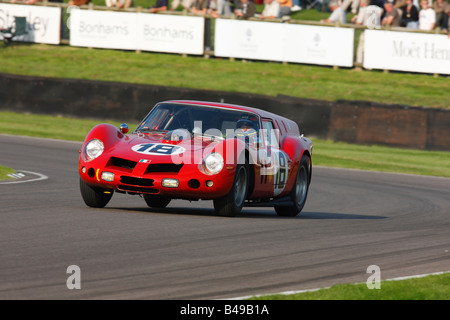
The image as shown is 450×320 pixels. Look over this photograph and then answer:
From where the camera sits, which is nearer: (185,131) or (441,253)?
(441,253)

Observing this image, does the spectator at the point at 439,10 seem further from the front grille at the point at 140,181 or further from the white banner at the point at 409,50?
the front grille at the point at 140,181

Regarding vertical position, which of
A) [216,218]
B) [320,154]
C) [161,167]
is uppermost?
[161,167]

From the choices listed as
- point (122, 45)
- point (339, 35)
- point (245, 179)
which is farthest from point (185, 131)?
point (122, 45)

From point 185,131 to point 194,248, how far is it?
2.73 metres

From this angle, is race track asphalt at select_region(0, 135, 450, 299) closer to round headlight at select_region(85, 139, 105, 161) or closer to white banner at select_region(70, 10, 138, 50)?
round headlight at select_region(85, 139, 105, 161)

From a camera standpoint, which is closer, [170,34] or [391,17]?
[391,17]

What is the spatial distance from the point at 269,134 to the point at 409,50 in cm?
1453

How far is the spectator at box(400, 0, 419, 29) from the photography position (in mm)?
24250

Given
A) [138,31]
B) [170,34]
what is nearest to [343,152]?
[170,34]

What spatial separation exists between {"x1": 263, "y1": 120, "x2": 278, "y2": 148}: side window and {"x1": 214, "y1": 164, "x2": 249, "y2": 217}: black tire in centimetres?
93

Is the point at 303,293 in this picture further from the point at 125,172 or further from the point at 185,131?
the point at 185,131

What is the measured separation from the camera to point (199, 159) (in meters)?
8.77

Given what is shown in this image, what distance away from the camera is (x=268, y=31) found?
25.2m

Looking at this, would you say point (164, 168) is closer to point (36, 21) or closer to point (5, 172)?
point (5, 172)
